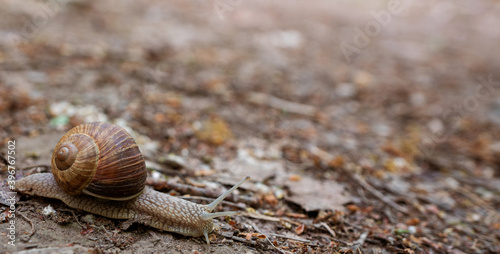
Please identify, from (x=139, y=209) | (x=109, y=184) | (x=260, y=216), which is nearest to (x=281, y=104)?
(x=260, y=216)

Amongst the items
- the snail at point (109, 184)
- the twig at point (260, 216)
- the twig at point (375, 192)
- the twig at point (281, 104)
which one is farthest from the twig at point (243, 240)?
the twig at point (281, 104)

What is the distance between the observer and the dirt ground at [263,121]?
3625mm

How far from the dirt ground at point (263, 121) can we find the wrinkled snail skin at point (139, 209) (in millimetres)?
82

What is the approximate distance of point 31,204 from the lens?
3236 millimetres

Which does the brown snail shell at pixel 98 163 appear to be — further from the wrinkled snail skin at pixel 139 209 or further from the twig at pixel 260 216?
the twig at pixel 260 216

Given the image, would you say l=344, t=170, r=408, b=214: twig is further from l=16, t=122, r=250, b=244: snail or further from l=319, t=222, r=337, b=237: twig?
l=16, t=122, r=250, b=244: snail

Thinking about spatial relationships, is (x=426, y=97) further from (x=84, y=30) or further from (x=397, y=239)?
(x=84, y=30)

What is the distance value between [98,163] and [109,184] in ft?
0.66

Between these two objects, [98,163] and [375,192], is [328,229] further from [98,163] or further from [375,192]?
[98,163]

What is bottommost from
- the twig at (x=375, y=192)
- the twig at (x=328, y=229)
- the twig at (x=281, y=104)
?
the twig at (x=328, y=229)

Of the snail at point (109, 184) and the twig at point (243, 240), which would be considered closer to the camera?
the snail at point (109, 184)

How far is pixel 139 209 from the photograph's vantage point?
3301mm

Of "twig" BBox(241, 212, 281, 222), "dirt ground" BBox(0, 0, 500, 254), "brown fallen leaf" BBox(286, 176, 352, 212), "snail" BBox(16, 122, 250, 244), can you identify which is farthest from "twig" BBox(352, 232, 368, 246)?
"snail" BBox(16, 122, 250, 244)

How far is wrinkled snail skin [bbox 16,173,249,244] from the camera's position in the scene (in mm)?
3258
